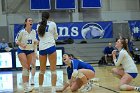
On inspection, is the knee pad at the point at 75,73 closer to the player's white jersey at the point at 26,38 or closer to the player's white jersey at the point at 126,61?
the player's white jersey at the point at 126,61

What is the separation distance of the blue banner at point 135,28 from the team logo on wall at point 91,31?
2.10m

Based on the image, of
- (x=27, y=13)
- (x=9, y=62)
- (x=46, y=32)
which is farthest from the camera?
(x=27, y=13)

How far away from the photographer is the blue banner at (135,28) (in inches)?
877

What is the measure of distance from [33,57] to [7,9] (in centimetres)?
1469

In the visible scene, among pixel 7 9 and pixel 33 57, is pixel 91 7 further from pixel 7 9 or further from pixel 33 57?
pixel 33 57

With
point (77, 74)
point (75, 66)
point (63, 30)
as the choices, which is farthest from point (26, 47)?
point (63, 30)

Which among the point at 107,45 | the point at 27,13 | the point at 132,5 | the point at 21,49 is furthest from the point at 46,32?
the point at 132,5

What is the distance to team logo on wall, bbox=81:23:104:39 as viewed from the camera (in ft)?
71.8

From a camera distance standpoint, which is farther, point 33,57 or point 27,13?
point 27,13

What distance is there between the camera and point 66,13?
76.7 feet

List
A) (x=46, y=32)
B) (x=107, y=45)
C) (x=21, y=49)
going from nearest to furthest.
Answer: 1. (x=46, y=32)
2. (x=21, y=49)
3. (x=107, y=45)

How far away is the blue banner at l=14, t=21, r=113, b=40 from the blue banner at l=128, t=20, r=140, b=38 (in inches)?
59.6

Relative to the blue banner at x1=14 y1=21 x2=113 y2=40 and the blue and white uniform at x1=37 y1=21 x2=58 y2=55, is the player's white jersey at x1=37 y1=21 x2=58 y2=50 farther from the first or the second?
the blue banner at x1=14 y1=21 x2=113 y2=40

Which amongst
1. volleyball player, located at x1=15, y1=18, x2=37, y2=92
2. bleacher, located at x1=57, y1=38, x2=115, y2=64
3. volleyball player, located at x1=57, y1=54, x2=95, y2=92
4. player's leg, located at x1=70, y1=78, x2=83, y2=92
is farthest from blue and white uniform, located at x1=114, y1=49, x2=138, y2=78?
bleacher, located at x1=57, y1=38, x2=115, y2=64
